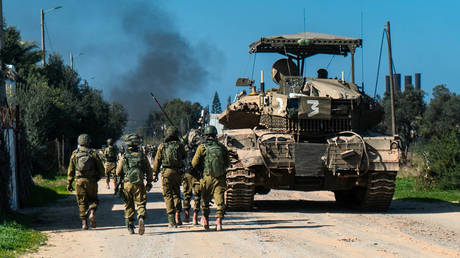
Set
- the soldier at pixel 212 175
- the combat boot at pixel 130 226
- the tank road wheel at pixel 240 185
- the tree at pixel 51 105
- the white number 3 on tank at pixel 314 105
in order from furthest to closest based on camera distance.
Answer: the tree at pixel 51 105
the white number 3 on tank at pixel 314 105
the tank road wheel at pixel 240 185
the soldier at pixel 212 175
the combat boot at pixel 130 226

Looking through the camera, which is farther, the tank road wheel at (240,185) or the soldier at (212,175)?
the tank road wheel at (240,185)

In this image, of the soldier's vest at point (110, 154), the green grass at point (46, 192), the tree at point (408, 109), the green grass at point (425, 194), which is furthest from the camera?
the tree at point (408, 109)

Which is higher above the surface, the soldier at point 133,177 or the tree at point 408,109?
the tree at point 408,109

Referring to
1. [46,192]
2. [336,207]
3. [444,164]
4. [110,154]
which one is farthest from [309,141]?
[46,192]

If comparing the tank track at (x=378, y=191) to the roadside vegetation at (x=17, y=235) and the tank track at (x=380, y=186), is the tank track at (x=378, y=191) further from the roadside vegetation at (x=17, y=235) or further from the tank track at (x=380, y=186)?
the roadside vegetation at (x=17, y=235)

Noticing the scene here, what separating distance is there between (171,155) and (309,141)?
16.1ft

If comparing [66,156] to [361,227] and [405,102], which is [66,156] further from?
[405,102]

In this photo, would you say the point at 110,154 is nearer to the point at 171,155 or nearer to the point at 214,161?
the point at 171,155

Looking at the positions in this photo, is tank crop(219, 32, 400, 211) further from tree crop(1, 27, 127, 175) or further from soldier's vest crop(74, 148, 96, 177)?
tree crop(1, 27, 127, 175)

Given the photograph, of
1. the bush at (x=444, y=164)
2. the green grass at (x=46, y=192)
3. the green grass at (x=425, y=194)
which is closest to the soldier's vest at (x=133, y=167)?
the green grass at (x=46, y=192)

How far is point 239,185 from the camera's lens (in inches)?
595

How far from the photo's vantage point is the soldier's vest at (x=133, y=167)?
12.1 meters

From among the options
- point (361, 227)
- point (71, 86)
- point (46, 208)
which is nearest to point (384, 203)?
point (361, 227)

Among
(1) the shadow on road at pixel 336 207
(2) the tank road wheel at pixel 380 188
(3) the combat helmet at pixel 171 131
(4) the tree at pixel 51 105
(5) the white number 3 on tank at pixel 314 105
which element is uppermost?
(4) the tree at pixel 51 105
